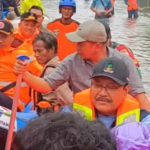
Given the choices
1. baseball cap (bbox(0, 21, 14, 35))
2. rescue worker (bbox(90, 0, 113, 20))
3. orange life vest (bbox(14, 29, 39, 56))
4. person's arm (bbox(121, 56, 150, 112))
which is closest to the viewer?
person's arm (bbox(121, 56, 150, 112))

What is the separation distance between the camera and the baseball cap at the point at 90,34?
3.79 m

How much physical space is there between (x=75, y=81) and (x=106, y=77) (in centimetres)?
122

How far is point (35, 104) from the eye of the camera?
4188 mm

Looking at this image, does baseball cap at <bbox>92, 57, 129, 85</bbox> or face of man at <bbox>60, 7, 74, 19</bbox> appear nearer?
baseball cap at <bbox>92, 57, 129, 85</bbox>

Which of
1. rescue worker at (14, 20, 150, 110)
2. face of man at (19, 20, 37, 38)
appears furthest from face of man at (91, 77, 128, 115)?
face of man at (19, 20, 37, 38)

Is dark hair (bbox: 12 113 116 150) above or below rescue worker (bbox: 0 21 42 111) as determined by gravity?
above

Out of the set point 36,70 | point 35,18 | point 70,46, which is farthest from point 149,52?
point 36,70

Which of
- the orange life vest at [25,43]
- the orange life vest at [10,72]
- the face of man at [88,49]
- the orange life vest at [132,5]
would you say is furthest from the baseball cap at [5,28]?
the orange life vest at [132,5]

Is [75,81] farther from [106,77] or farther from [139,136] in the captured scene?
[139,136]

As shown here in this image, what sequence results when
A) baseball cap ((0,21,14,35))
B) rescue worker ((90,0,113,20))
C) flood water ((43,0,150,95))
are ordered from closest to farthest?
1. baseball cap ((0,21,14,35))
2. flood water ((43,0,150,95))
3. rescue worker ((90,0,113,20))

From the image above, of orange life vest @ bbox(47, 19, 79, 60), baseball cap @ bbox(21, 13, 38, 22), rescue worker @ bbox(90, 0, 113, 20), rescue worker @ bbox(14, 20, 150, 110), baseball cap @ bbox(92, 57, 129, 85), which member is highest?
baseball cap @ bbox(92, 57, 129, 85)

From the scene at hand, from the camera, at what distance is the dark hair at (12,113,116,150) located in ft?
4.89

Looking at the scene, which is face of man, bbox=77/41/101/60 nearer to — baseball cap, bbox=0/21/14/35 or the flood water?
baseball cap, bbox=0/21/14/35

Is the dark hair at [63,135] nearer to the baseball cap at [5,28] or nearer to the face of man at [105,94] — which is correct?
the face of man at [105,94]
